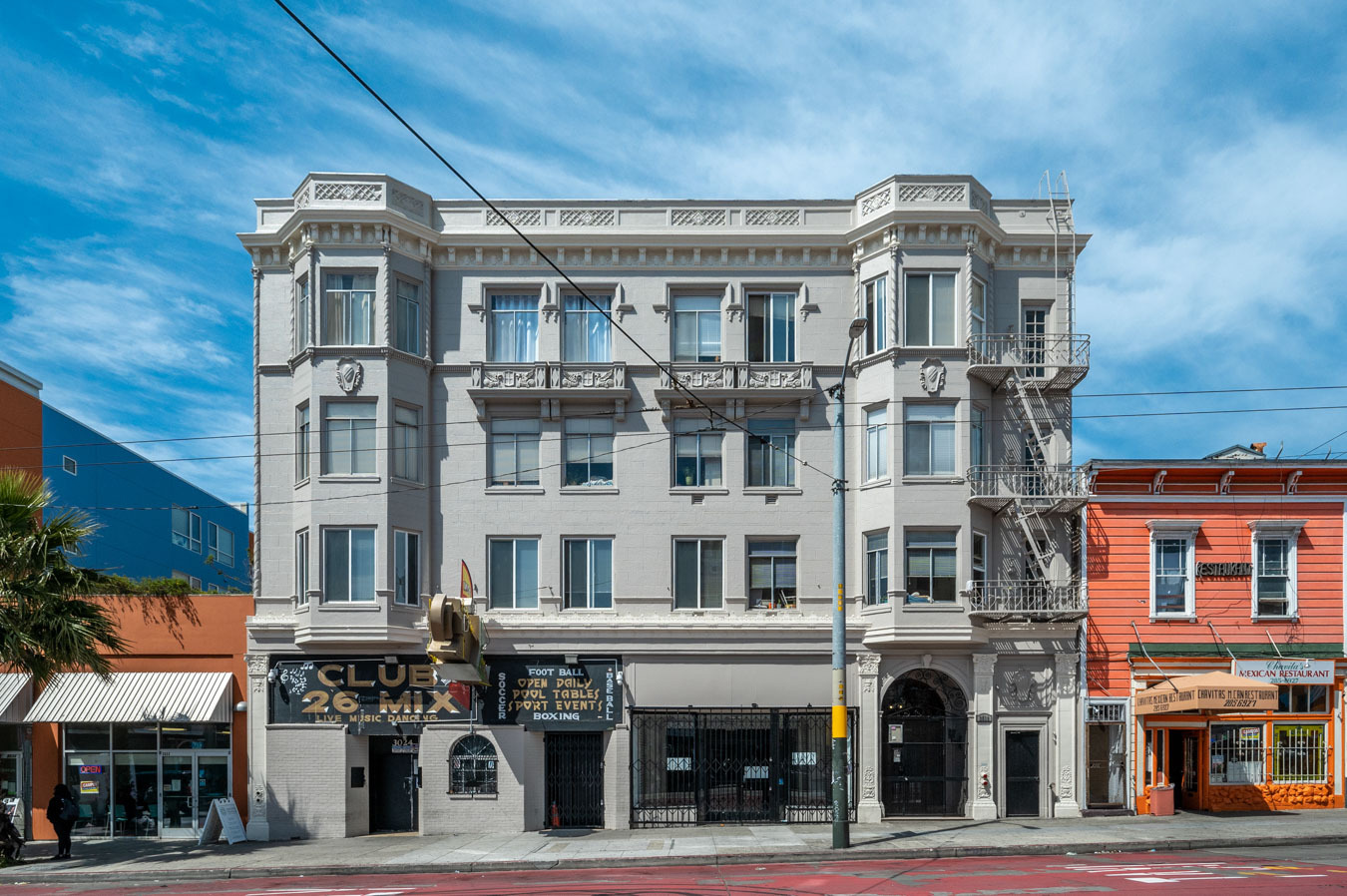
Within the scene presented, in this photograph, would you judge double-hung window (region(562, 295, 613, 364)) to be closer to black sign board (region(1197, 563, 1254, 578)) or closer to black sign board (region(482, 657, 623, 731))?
black sign board (region(482, 657, 623, 731))

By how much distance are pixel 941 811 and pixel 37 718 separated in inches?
807

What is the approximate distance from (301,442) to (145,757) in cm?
808

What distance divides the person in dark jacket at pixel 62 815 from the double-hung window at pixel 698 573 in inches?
532

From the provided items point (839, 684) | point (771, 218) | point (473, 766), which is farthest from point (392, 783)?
point (771, 218)

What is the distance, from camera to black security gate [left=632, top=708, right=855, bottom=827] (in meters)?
26.5

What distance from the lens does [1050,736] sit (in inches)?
1056

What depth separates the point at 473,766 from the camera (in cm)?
2650

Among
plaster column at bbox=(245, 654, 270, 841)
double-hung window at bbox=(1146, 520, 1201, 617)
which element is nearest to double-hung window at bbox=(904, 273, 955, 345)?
double-hung window at bbox=(1146, 520, 1201, 617)

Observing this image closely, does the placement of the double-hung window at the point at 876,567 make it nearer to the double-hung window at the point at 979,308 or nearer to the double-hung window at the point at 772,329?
the double-hung window at the point at 772,329

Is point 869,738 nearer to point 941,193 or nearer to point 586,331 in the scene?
point 586,331

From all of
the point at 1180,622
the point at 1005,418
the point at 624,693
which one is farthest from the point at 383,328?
the point at 1180,622

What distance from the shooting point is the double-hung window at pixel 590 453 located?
28.0 meters

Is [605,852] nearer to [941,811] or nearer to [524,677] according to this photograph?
[524,677]

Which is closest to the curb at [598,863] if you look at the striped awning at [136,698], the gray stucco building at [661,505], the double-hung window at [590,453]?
the gray stucco building at [661,505]
